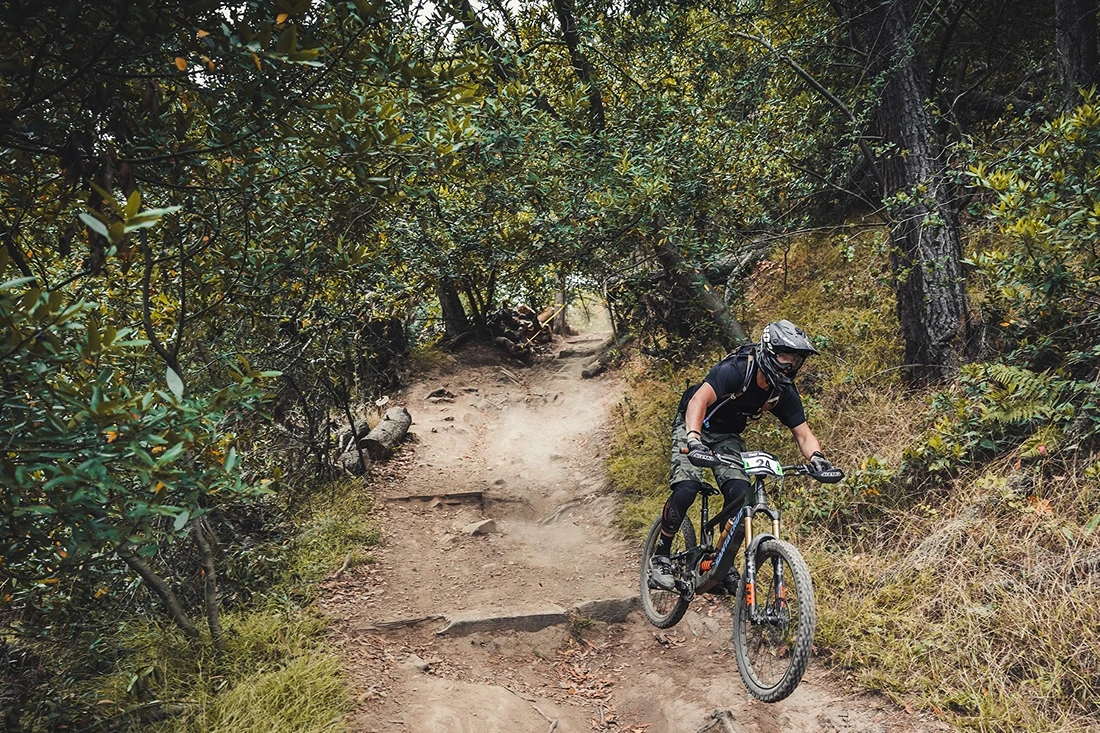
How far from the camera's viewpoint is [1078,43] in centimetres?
669

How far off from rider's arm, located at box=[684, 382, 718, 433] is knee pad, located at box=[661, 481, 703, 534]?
610 millimetres

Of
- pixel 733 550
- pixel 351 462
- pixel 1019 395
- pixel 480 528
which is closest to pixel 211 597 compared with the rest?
pixel 480 528

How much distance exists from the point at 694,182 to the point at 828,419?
125 inches

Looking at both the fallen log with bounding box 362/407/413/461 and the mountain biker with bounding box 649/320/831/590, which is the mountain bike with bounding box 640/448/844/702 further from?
the fallen log with bounding box 362/407/413/461

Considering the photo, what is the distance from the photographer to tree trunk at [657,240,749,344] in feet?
28.2

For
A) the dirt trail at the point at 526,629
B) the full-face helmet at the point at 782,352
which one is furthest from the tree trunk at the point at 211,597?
the full-face helmet at the point at 782,352

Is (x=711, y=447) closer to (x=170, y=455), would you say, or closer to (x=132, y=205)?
(x=170, y=455)

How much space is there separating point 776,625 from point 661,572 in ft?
4.96

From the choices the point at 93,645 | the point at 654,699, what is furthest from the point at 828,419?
the point at 93,645

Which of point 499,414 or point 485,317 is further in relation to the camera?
point 485,317

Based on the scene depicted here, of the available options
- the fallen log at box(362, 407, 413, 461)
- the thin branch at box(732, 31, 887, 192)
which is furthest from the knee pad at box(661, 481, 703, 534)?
the fallen log at box(362, 407, 413, 461)

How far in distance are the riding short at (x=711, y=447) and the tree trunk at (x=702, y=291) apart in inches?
128

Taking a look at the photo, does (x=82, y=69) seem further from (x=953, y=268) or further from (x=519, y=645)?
(x=953, y=268)

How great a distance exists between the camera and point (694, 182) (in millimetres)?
7926
